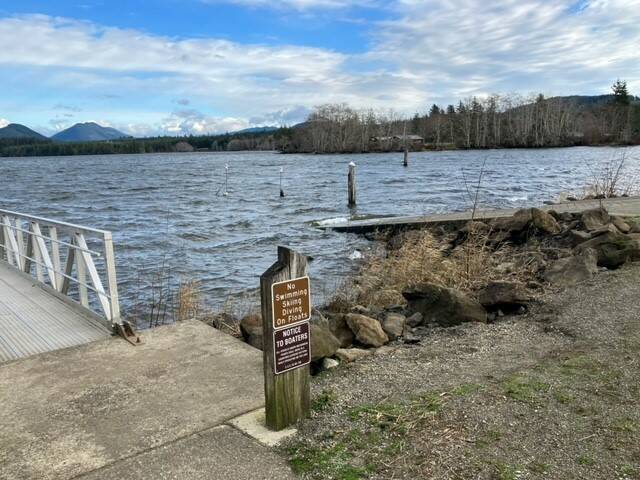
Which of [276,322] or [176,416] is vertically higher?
[276,322]

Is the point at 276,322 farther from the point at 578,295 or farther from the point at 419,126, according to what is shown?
the point at 419,126

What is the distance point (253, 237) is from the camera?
1997 cm

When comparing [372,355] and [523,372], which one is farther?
[372,355]

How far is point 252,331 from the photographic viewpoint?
19.8 feet

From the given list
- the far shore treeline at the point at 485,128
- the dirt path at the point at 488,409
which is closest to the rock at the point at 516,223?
the dirt path at the point at 488,409

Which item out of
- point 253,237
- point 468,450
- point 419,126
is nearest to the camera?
point 468,450

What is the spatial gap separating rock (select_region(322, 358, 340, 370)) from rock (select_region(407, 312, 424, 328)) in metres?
2.05

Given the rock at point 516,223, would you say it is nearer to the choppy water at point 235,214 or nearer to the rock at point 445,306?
the choppy water at point 235,214

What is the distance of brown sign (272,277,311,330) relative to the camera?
11.2 ft

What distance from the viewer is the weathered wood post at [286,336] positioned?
11.2 ft

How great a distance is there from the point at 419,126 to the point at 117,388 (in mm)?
148231

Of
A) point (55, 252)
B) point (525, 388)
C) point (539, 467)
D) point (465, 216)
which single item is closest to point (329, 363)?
point (525, 388)

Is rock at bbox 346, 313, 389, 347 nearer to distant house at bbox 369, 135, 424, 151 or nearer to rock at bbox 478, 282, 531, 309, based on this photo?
rock at bbox 478, 282, 531, 309

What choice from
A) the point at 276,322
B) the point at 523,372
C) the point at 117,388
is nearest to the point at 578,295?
the point at 523,372
